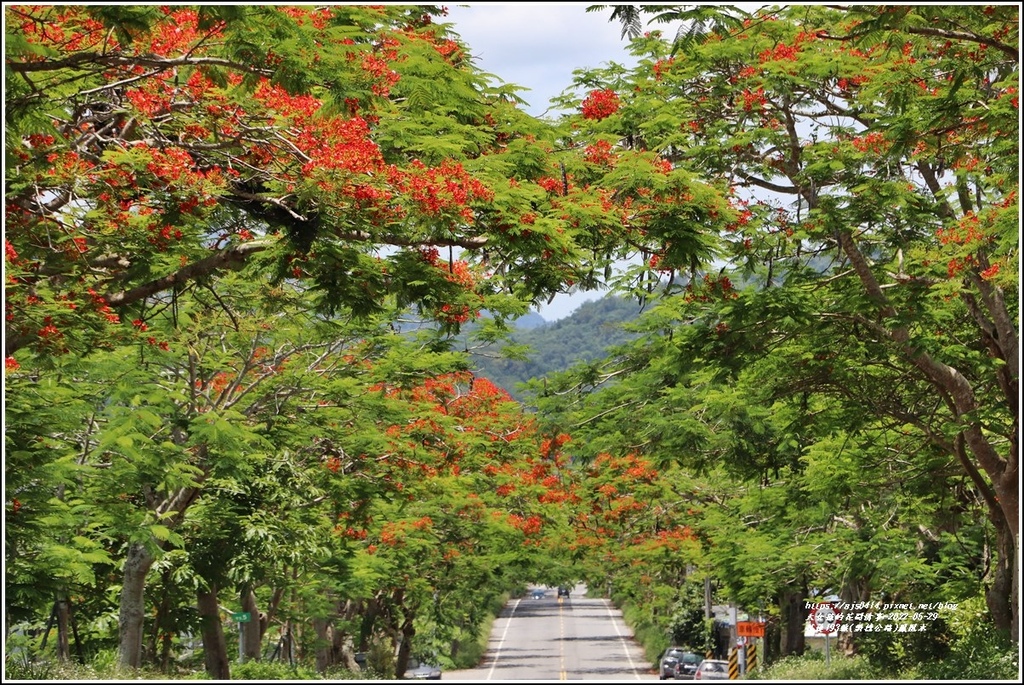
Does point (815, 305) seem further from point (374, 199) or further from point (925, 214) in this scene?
point (374, 199)

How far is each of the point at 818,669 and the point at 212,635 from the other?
41.0 ft

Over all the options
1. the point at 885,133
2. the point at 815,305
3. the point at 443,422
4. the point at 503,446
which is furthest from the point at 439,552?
the point at 885,133

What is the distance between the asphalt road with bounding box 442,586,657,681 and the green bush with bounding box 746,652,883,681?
9.98 metres

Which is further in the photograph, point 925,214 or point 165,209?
point 925,214

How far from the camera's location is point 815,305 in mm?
16438

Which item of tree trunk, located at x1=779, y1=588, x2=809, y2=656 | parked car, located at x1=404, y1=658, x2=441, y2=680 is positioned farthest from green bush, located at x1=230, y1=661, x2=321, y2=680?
parked car, located at x1=404, y1=658, x2=441, y2=680

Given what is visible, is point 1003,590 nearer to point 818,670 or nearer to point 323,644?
point 818,670

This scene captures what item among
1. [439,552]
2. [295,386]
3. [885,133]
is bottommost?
[439,552]

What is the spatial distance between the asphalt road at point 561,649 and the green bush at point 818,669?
9985mm

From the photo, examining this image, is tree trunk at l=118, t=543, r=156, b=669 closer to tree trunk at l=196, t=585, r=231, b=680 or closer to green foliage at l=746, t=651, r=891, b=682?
tree trunk at l=196, t=585, r=231, b=680

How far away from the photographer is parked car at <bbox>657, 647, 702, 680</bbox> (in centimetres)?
4094

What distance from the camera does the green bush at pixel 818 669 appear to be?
2505cm

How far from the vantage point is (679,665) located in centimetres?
4138

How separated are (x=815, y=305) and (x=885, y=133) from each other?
8.33ft
